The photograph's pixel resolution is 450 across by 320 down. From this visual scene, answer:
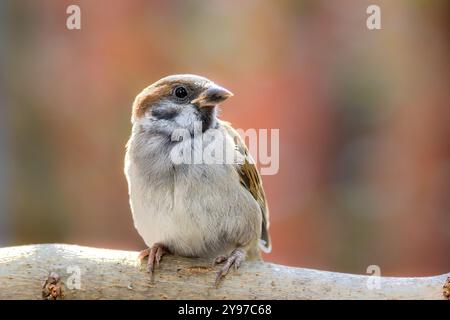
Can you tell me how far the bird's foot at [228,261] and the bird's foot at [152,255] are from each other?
23cm

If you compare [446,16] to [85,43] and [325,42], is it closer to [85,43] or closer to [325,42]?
[325,42]

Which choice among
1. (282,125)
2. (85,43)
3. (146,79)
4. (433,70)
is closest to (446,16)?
(433,70)

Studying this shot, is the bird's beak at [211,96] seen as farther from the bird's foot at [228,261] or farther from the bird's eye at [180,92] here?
the bird's foot at [228,261]

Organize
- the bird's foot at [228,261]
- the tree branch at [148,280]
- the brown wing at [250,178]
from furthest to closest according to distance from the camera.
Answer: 1. the brown wing at [250,178]
2. the bird's foot at [228,261]
3. the tree branch at [148,280]

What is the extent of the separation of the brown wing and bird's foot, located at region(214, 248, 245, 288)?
1.29 feet

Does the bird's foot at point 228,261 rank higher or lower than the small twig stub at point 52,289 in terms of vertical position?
higher

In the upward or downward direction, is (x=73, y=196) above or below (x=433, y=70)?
below

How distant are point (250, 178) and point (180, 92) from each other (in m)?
0.50

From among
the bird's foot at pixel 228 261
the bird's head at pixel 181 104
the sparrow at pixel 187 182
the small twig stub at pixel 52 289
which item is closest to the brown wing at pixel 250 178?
the sparrow at pixel 187 182

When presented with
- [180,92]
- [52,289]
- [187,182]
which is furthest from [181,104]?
[52,289]

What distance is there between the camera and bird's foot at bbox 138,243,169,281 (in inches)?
108

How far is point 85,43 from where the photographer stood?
18.8 feet

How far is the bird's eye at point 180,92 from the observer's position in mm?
2994

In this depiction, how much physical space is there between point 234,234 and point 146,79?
272 cm
